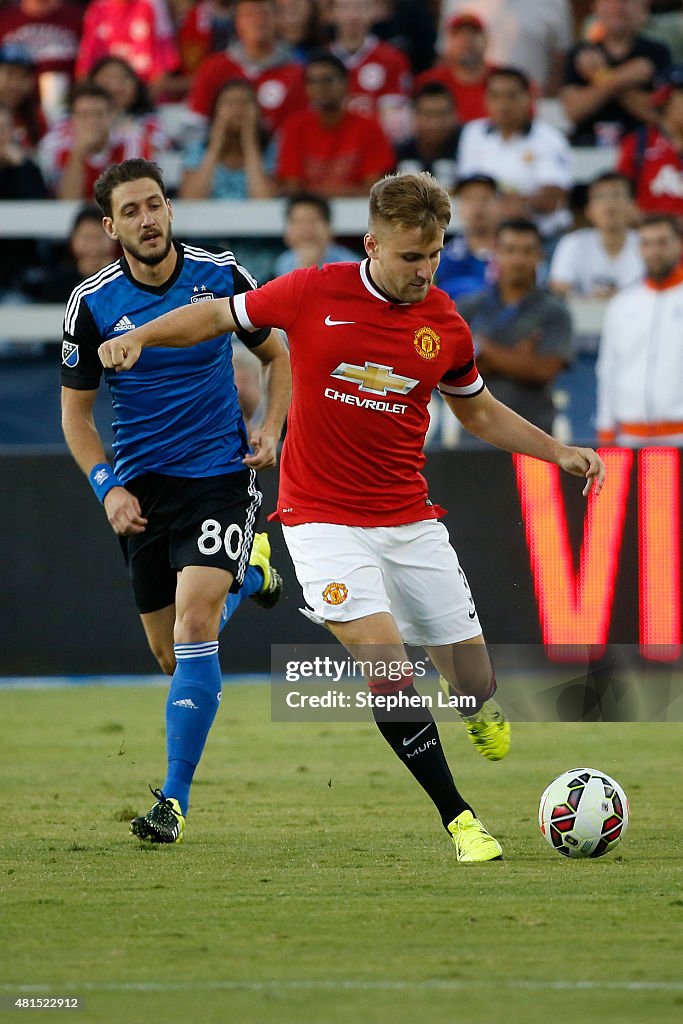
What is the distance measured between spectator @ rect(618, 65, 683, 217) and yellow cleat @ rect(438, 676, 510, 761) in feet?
25.0

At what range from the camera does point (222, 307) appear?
5961 millimetres

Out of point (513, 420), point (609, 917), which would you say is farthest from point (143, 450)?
point (609, 917)

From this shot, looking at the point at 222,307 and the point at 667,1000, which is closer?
the point at 667,1000

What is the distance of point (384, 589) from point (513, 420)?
3.09 ft

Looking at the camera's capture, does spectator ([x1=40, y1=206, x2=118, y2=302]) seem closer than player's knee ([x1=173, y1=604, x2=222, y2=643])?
No

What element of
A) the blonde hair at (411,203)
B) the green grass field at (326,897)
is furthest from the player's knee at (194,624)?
the blonde hair at (411,203)

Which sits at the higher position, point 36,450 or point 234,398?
point 234,398

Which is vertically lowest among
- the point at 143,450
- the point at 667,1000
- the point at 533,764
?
the point at 533,764

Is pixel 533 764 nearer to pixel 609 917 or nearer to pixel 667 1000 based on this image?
pixel 609 917

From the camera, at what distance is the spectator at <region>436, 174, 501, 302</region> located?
12.1 meters

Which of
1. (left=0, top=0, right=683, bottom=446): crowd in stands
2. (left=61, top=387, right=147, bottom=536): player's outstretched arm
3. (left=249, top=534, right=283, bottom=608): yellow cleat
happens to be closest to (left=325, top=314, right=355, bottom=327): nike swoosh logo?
(left=61, top=387, right=147, bottom=536): player's outstretched arm

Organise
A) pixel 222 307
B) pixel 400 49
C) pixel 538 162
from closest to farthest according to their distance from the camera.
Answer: pixel 222 307 → pixel 538 162 → pixel 400 49

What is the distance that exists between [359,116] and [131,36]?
2950mm

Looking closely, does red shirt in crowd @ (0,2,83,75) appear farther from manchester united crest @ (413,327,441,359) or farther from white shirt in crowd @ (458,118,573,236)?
manchester united crest @ (413,327,441,359)
